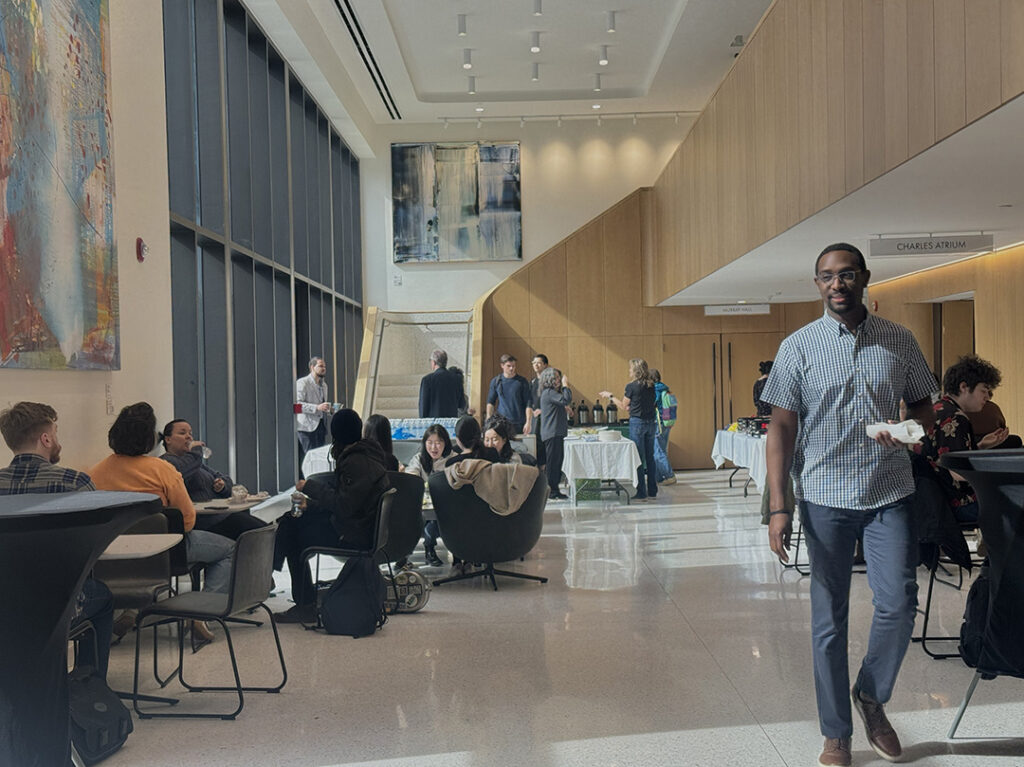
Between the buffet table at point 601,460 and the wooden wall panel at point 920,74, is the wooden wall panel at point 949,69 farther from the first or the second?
the buffet table at point 601,460

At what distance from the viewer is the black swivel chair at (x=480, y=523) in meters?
6.68

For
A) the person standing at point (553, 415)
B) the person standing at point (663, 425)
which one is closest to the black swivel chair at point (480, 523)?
the person standing at point (553, 415)

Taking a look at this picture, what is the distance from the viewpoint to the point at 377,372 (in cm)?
1603

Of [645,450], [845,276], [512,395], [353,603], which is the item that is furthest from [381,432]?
[645,450]

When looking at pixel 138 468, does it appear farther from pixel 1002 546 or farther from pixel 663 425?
pixel 663 425

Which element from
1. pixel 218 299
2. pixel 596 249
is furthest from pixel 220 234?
pixel 596 249

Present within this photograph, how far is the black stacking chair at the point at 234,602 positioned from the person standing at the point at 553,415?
690cm

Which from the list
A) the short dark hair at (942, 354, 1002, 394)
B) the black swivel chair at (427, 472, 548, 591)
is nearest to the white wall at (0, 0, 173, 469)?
the black swivel chair at (427, 472, 548, 591)

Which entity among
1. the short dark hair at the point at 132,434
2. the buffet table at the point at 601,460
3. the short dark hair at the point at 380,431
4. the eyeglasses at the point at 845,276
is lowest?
the buffet table at the point at 601,460

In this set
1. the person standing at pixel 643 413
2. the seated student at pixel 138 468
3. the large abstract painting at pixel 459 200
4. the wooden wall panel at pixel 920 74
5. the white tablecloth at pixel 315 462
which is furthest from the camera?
the large abstract painting at pixel 459 200

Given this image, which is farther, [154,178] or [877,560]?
[154,178]

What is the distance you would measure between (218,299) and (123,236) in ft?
8.78

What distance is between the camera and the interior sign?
26.2 feet

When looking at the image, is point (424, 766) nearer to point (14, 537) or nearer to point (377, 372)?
point (14, 537)
